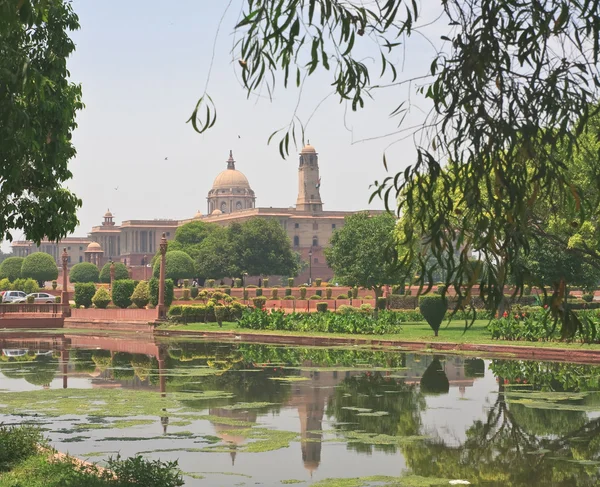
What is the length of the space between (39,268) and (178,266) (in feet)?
43.3

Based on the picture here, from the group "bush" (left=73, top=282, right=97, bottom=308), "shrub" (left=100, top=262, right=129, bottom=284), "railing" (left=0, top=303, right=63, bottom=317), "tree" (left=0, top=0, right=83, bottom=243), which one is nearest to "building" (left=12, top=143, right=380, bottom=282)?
"shrub" (left=100, top=262, right=129, bottom=284)

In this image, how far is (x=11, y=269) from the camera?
107250mm

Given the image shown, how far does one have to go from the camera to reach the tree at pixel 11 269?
10631 cm

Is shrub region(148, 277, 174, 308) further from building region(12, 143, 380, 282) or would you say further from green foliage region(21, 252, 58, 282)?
building region(12, 143, 380, 282)

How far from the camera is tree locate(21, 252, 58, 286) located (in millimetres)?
100938

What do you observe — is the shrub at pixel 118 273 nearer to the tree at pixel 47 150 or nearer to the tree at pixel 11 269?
the tree at pixel 11 269

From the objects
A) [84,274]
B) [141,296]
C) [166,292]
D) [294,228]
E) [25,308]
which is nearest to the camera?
[166,292]

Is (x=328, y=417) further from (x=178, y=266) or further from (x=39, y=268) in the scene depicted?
(x=178, y=266)

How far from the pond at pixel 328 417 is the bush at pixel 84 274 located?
98.8m

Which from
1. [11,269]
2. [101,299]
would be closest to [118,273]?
[11,269]

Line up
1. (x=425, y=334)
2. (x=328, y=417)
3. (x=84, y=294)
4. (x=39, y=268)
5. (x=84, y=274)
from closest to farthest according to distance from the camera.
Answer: (x=328, y=417)
(x=425, y=334)
(x=84, y=294)
(x=39, y=268)
(x=84, y=274)

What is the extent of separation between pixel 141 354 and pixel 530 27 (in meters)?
23.6

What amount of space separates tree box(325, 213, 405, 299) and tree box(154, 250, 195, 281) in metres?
44.8

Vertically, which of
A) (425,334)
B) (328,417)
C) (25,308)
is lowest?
(328,417)
